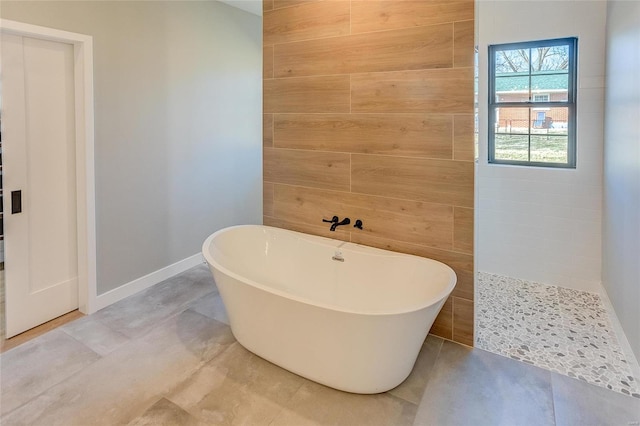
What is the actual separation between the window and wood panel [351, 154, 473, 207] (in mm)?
1551

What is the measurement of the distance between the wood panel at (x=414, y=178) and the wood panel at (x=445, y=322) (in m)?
0.72

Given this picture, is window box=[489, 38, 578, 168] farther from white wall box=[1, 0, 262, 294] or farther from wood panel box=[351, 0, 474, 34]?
white wall box=[1, 0, 262, 294]

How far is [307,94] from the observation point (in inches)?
117

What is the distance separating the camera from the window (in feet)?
10.9

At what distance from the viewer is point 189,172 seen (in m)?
3.71

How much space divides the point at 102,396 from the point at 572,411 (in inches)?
99.9

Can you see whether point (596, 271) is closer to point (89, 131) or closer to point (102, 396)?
point (102, 396)

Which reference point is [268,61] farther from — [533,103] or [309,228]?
[533,103]

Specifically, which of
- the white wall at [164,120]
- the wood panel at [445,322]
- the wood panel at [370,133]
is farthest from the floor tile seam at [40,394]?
the wood panel at [445,322]

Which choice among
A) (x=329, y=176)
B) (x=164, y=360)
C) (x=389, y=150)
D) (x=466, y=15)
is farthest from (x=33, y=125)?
→ (x=466, y=15)

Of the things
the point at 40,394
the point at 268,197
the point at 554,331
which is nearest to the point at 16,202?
the point at 40,394

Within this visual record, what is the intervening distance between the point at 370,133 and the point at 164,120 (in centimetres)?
193

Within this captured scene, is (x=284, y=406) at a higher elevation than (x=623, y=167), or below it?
below

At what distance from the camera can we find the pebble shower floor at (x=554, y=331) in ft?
7.49
